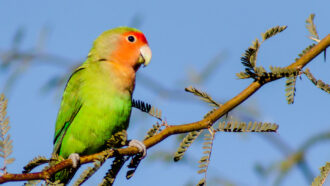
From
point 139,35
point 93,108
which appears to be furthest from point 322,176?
point 139,35

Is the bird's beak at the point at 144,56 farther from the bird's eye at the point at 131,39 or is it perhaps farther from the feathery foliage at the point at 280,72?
the feathery foliage at the point at 280,72

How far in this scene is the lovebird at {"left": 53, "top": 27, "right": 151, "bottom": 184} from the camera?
3.23 metres

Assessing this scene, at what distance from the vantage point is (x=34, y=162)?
1781 mm

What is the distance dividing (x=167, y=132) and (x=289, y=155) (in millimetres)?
1591

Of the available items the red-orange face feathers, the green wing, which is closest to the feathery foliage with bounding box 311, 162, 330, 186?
the green wing

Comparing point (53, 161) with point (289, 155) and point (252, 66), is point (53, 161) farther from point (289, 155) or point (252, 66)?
point (289, 155)

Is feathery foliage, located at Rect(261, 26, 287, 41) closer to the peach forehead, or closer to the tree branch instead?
the tree branch

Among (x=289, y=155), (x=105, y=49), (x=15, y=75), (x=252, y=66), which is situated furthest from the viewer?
(x=105, y=49)

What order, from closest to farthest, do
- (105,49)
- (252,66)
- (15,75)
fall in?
(252,66), (15,75), (105,49)

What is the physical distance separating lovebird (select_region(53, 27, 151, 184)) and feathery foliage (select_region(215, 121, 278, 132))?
1439mm

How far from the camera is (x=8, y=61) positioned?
3.92m

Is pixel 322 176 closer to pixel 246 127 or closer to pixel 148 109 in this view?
pixel 246 127

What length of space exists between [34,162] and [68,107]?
67.9 inches

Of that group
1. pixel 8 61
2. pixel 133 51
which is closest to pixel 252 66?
pixel 133 51
